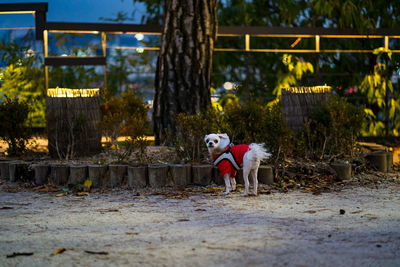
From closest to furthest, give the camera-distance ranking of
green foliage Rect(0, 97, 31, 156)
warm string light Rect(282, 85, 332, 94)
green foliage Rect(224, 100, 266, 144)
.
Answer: green foliage Rect(224, 100, 266, 144) < green foliage Rect(0, 97, 31, 156) < warm string light Rect(282, 85, 332, 94)

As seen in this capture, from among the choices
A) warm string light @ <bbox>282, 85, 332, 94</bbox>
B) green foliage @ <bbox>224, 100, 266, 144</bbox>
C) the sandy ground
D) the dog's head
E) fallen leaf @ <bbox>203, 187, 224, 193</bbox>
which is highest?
warm string light @ <bbox>282, 85, 332, 94</bbox>

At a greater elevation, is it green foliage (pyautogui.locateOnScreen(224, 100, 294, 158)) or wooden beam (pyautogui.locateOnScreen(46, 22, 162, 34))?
wooden beam (pyautogui.locateOnScreen(46, 22, 162, 34))

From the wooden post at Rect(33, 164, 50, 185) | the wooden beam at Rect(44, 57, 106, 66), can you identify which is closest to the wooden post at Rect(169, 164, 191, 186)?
the wooden post at Rect(33, 164, 50, 185)

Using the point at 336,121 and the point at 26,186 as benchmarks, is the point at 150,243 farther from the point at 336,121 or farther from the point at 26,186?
the point at 336,121

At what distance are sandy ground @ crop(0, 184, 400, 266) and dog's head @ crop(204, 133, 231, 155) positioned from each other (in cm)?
45

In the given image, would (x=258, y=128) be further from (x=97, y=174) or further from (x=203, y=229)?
(x=203, y=229)

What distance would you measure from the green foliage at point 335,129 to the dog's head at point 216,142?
1592mm

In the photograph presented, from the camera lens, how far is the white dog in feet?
15.5

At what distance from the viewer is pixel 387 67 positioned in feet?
34.6

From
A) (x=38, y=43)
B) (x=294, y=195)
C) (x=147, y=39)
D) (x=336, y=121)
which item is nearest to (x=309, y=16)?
(x=147, y=39)

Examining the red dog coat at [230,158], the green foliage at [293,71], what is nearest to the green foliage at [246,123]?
the red dog coat at [230,158]

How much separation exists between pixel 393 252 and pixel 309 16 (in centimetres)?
1249

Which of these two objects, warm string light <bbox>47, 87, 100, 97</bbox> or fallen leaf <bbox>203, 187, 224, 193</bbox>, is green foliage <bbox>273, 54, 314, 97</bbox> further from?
fallen leaf <bbox>203, 187, 224, 193</bbox>

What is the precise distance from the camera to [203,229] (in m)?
3.57
